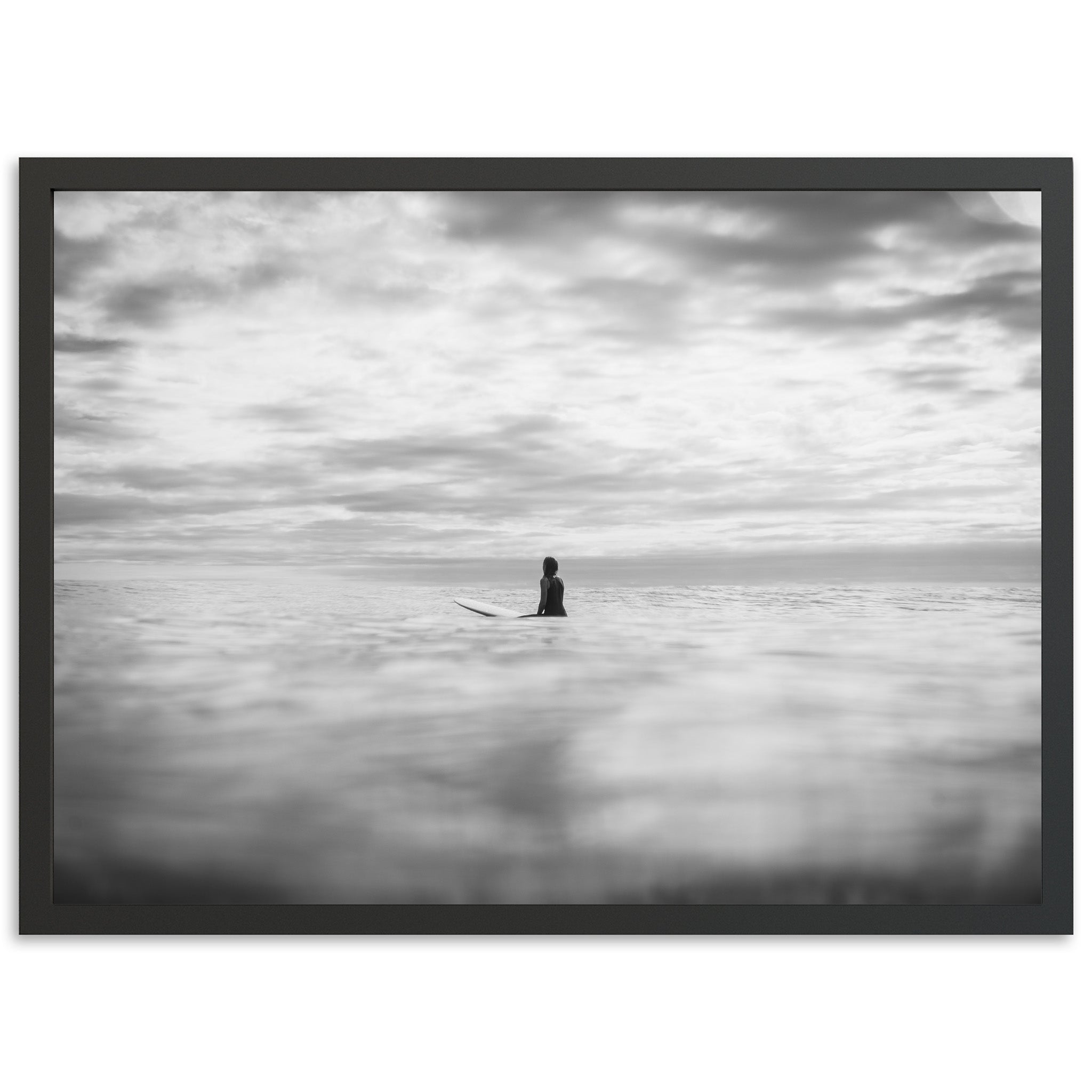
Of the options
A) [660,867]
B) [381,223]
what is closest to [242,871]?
[660,867]

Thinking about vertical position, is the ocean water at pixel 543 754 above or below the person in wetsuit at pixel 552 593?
below

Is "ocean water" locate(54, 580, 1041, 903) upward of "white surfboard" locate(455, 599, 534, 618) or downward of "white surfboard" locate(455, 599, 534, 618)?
downward

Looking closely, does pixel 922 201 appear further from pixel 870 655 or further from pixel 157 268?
pixel 157 268
